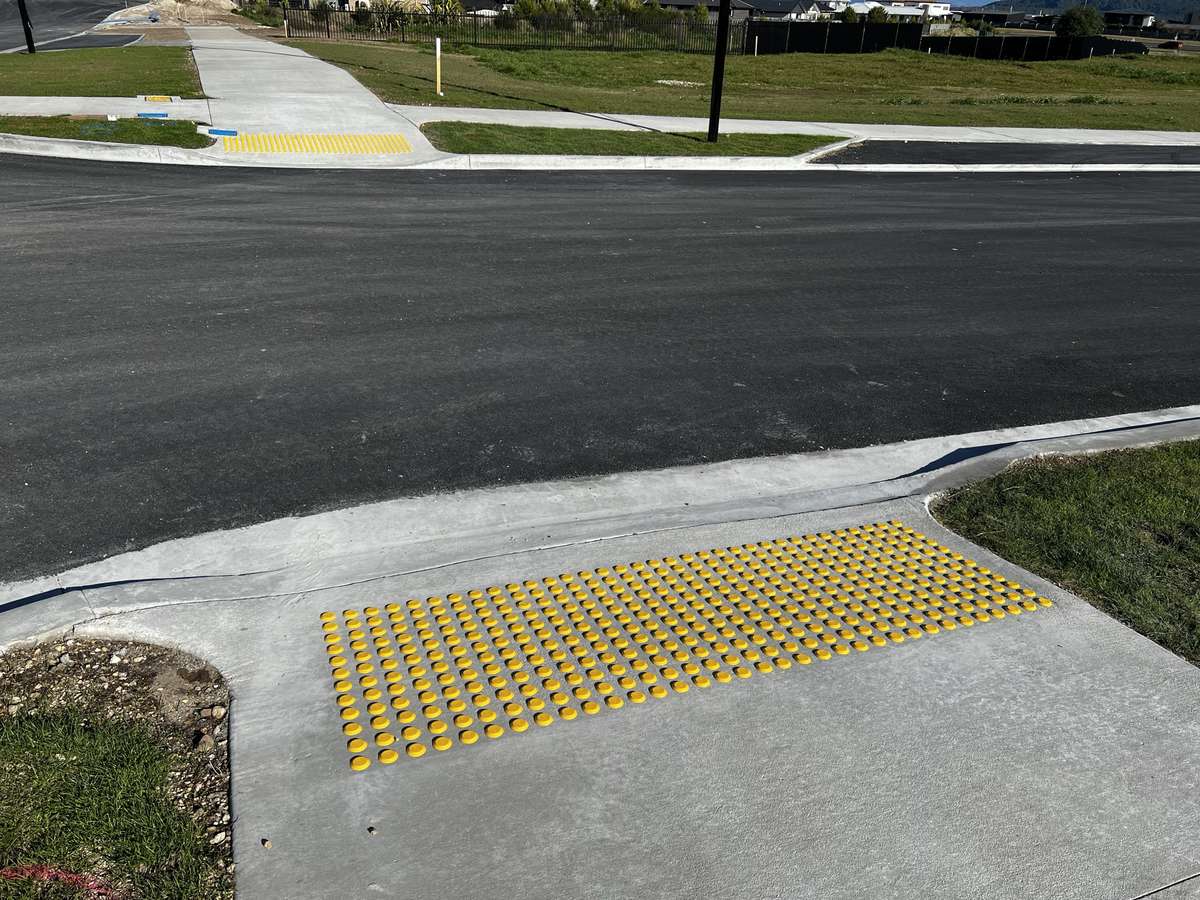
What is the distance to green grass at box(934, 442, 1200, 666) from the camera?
414cm

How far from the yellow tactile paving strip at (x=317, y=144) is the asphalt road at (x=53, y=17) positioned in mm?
23344

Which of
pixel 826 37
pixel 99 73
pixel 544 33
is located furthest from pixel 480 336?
pixel 826 37

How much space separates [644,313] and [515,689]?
512 centimetres

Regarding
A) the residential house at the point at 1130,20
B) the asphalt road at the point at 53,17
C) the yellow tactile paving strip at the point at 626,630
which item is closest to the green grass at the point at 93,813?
the yellow tactile paving strip at the point at 626,630

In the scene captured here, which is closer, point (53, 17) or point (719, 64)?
point (719, 64)

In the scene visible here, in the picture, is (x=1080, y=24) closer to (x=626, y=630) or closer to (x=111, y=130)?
(x=111, y=130)

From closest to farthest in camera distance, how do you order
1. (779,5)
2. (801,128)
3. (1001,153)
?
1. (1001,153)
2. (801,128)
3. (779,5)

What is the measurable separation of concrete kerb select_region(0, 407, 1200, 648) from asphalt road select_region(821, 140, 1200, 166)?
13386mm

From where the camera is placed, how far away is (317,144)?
15.3 metres

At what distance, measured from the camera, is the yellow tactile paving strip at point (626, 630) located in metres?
3.36

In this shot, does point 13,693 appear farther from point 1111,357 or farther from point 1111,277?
point 1111,277

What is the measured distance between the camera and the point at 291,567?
13.8 feet

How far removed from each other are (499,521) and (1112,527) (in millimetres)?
3053

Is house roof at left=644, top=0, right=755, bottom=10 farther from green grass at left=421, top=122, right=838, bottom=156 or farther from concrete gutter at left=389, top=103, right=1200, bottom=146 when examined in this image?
green grass at left=421, top=122, right=838, bottom=156
